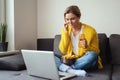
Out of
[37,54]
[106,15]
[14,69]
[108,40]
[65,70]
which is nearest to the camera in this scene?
[37,54]

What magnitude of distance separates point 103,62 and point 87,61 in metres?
0.57

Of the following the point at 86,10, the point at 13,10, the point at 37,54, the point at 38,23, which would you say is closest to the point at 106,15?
the point at 86,10

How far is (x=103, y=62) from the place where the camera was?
2600mm

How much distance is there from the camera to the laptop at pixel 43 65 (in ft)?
5.67

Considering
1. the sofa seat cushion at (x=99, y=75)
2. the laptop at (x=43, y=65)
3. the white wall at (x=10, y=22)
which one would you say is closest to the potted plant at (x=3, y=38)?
the white wall at (x=10, y=22)

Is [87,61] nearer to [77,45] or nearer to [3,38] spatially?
[77,45]

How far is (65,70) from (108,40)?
87cm

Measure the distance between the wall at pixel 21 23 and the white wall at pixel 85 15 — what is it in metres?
0.10

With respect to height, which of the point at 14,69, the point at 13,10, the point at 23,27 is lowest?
the point at 14,69

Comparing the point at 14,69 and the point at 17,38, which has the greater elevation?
the point at 17,38

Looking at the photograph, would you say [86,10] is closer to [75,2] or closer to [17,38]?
[75,2]

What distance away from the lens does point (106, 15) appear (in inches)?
114

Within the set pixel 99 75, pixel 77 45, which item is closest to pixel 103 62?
pixel 77 45

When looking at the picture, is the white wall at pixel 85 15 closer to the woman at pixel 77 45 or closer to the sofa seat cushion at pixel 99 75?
the woman at pixel 77 45
